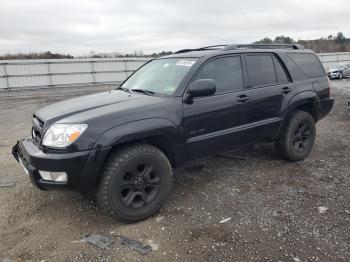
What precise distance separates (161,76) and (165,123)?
37.3 inches

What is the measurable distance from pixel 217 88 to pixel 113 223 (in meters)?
1.99

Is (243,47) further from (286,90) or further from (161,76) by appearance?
(161,76)

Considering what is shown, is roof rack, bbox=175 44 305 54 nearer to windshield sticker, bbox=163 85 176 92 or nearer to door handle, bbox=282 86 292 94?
door handle, bbox=282 86 292 94

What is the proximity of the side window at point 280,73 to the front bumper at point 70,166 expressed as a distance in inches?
113

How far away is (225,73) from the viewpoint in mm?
4344

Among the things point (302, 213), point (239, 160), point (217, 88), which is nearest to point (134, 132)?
point (217, 88)

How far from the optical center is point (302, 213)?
3.66 meters

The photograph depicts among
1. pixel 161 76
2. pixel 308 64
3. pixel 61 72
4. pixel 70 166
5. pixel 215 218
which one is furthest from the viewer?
pixel 61 72

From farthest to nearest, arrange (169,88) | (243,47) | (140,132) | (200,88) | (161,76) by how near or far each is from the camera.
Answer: (243,47), (161,76), (169,88), (200,88), (140,132)

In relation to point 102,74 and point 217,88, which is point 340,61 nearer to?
point 102,74

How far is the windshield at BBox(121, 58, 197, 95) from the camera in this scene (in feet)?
13.4

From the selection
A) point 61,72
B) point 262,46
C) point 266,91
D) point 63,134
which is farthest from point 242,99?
point 61,72

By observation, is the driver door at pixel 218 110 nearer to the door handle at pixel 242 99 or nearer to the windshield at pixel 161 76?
the door handle at pixel 242 99

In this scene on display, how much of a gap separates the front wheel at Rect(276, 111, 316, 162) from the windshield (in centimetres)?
188
